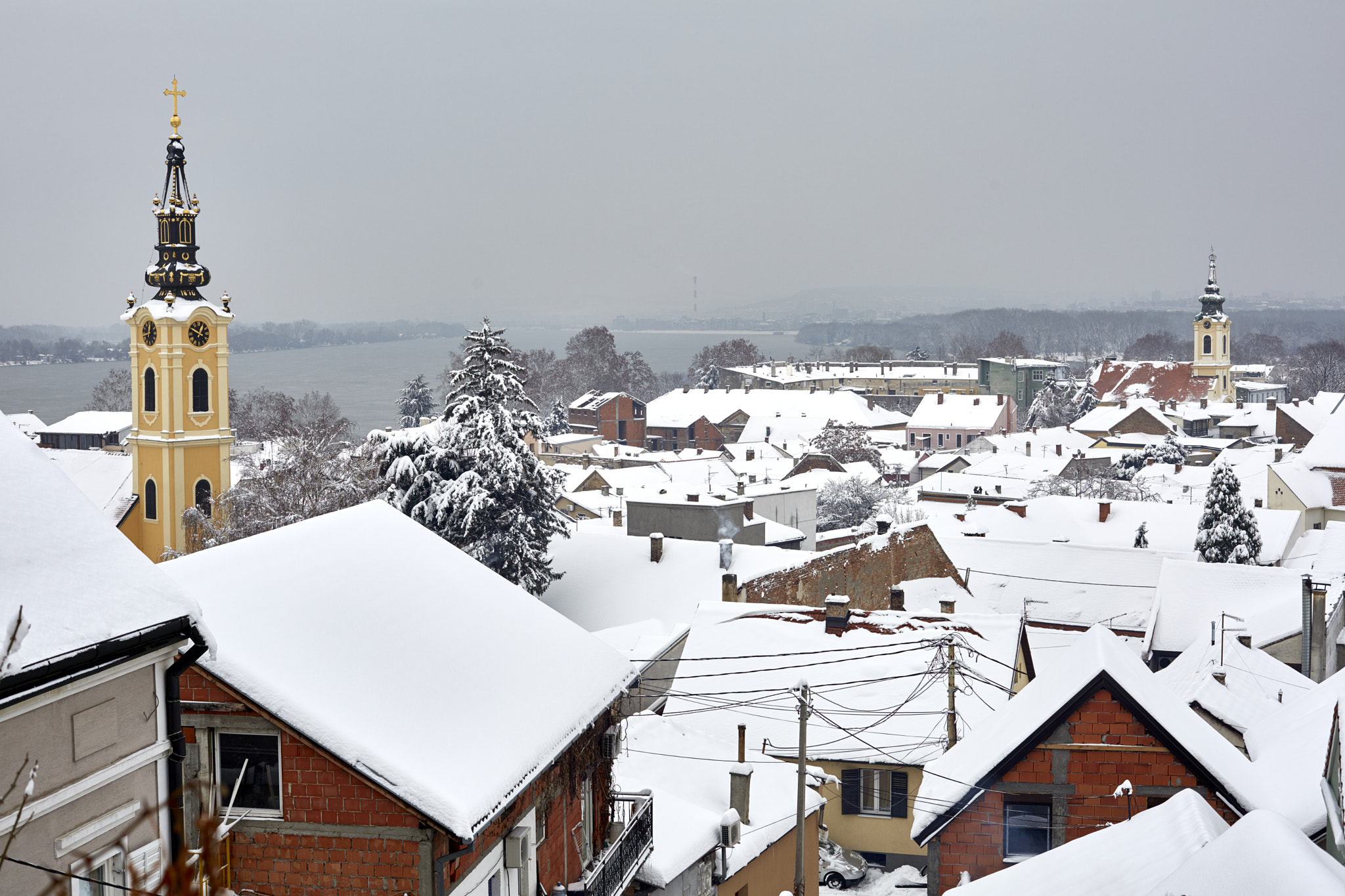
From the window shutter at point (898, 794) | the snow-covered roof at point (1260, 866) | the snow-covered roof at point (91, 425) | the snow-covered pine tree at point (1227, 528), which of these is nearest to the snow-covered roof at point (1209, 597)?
the snow-covered pine tree at point (1227, 528)

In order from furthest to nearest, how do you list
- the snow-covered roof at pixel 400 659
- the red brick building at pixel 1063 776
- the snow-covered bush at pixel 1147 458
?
1. the snow-covered bush at pixel 1147 458
2. the red brick building at pixel 1063 776
3. the snow-covered roof at pixel 400 659

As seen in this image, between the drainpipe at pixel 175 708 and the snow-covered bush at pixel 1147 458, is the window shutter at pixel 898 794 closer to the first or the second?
the drainpipe at pixel 175 708

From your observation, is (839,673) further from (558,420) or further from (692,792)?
(558,420)

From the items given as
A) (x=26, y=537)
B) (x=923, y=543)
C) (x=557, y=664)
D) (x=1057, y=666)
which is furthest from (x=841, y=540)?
(x=26, y=537)

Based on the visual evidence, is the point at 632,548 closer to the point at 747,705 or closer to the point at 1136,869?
the point at 747,705

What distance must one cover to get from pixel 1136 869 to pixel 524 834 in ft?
15.5

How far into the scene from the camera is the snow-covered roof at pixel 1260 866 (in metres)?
4.97

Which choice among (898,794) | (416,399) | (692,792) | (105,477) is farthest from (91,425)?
(692,792)

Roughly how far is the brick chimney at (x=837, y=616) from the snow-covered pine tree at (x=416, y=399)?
91489 mm

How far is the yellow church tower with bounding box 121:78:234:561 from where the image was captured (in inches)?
1706

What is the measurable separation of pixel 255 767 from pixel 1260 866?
275 inches

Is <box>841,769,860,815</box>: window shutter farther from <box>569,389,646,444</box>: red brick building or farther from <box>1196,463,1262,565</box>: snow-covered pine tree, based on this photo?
<box>569,389,646,444</box>: red brick building

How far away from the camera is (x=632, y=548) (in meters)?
34.5

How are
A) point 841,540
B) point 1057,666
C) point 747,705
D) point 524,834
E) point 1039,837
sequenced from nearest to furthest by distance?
1. point 524,834
2. point 1039,837
3. point 1057,666
4. point 747,705
5. point 841,540
